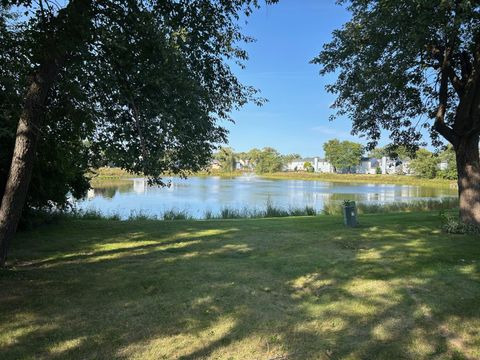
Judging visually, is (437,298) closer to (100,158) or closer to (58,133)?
(100,158)

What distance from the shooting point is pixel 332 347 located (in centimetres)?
346

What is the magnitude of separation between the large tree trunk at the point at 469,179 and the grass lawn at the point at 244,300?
1.37 m

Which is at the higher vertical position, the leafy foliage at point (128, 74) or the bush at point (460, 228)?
the leafy foliage at point (128, 74)

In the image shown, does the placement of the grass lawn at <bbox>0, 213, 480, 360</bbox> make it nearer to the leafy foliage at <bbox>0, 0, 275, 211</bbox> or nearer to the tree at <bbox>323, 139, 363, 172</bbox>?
the leafy foliage at <bbox>0, 0, 275, 211</bbox>

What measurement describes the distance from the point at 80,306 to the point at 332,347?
104 inches

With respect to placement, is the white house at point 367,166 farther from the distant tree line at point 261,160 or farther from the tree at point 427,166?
the tree at point 427,166

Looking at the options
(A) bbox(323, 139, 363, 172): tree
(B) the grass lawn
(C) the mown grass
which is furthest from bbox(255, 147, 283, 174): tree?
(B) the grass lawn

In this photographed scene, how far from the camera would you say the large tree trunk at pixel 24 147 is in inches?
205

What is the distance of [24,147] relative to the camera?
5.32 metres

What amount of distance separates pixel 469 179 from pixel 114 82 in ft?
25.5

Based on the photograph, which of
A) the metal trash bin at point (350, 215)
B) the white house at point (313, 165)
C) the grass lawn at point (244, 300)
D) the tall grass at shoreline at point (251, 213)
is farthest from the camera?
the white house at point (313, 165)

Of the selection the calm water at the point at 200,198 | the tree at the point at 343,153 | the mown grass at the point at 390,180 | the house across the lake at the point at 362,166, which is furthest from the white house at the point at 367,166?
the calm water at the point at 200,198

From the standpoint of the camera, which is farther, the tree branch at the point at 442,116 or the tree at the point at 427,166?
the tree at the point at 427,166

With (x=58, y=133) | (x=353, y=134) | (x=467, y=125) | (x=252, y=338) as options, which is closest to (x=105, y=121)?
(x=58, y=133)
